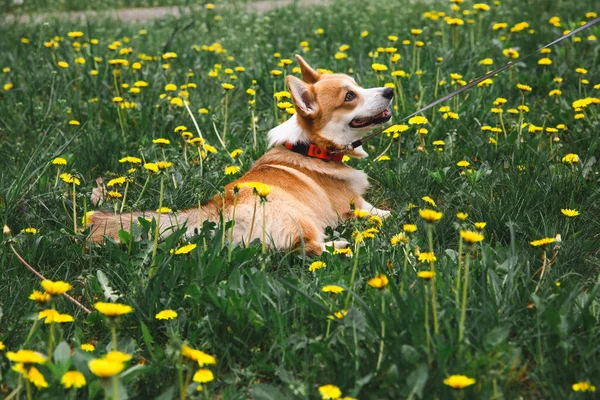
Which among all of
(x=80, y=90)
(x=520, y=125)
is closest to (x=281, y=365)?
(x=520, y=125)

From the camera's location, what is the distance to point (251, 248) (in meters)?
2.93

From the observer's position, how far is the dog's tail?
318cm

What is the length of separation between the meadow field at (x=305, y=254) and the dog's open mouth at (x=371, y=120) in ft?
0.46

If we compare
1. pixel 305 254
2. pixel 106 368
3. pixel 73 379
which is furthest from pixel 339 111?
pixel 106 368

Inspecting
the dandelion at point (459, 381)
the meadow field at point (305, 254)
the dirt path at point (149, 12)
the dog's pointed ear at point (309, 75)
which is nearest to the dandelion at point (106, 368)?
the meadow field at point (305, 254)

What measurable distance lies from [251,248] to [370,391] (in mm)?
1001

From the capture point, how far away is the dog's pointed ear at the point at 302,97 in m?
3.85

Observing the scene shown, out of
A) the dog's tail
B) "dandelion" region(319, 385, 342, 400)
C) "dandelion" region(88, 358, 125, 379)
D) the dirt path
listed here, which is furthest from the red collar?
the dirt path

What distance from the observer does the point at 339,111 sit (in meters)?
3.98

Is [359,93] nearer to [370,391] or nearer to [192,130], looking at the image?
[192,130]

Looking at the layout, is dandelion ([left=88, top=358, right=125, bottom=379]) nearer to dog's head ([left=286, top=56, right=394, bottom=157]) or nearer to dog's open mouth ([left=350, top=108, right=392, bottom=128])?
dog's head ([left=286, top=56, right=394, bottom=157])

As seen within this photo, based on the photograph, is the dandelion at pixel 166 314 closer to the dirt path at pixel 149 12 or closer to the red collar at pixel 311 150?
the red collar at pixel 311 150

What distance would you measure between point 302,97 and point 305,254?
1099mm

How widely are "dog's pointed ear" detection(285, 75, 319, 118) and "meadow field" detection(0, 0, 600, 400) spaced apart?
25 cm
